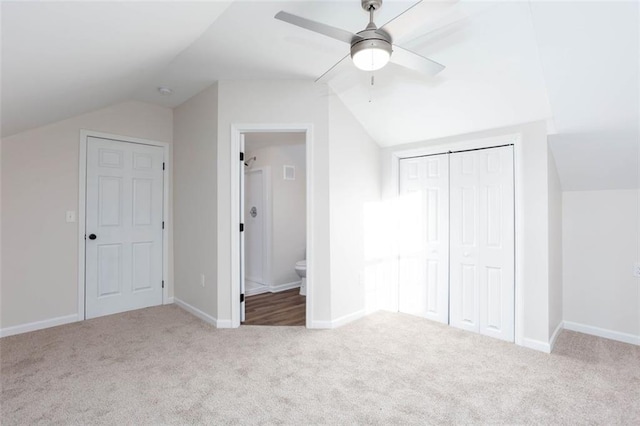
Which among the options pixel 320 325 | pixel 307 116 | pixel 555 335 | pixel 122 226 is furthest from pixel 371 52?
pixel 122 226

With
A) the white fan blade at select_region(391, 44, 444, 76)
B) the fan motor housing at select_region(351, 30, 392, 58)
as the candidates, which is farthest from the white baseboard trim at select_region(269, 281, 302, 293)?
the fan motor housing at select_region(351, 30, 392, 58)

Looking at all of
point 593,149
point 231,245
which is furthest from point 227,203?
point 593,149

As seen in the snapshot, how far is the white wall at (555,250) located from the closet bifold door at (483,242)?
29cm

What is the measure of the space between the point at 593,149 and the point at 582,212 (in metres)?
0.72

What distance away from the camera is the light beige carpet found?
6.16 ft

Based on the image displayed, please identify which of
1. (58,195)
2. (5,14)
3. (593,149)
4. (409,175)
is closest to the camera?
(5,14)

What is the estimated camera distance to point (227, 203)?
323 cm

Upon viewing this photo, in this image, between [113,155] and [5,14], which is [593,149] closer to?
[5,14]

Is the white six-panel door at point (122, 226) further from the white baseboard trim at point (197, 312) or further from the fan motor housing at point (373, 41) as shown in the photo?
the fan motor housing at point (373, 41)

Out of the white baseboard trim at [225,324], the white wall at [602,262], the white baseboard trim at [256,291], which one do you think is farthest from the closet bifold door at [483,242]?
the white baseboard trim at [256,291]

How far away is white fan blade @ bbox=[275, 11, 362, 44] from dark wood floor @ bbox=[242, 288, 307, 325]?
2685 millimetres

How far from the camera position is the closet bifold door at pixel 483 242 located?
293 centimetres

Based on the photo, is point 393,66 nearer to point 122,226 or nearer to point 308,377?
point 308,377

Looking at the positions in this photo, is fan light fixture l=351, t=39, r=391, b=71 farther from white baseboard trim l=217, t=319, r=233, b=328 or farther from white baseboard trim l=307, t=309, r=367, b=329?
white baseboard trim l=217, t=319, r=233, b=328
